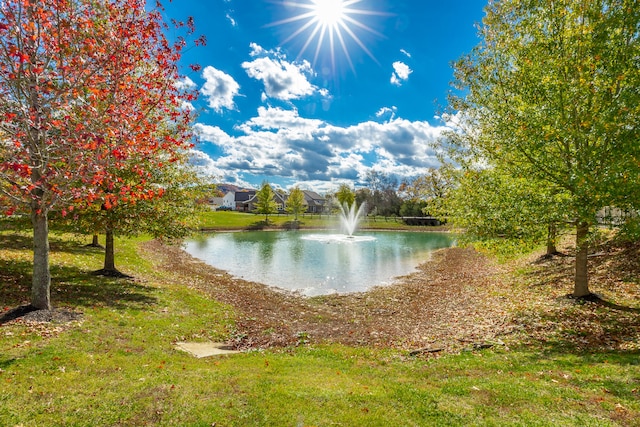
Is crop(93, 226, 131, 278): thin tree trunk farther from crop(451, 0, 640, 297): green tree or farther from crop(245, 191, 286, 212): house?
crop(245, 191, 286, 212): house

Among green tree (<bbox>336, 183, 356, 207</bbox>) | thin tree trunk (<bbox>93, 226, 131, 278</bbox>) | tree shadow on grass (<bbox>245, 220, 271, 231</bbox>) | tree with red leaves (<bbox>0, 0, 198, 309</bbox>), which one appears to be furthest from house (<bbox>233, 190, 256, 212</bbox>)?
tree with red leaves (<bbox>0, 0, 198, 309</bbox>)

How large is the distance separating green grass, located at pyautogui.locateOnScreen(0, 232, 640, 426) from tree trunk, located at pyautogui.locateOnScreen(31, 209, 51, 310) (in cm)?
135

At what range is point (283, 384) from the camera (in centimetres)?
804

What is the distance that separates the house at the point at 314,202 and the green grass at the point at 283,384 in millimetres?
136554

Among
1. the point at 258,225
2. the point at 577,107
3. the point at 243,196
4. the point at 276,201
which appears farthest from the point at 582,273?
the point at 243,196

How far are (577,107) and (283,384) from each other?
1484cm

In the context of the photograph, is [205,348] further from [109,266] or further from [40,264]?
[109,266]

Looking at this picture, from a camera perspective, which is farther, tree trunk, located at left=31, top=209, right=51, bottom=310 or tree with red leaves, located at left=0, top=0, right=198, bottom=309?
tree trunk, located at left=31, top=209, right=51, bottom=310

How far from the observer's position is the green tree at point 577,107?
12125 mm

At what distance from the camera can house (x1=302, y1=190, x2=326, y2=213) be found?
150075mm

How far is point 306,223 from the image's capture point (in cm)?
9738

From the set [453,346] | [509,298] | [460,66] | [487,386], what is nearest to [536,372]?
[487,386]

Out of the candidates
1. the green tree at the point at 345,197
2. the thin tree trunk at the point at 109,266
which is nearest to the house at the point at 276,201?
the green tree at the point at 345,197

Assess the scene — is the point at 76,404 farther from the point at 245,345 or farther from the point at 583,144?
the point at 583,144
